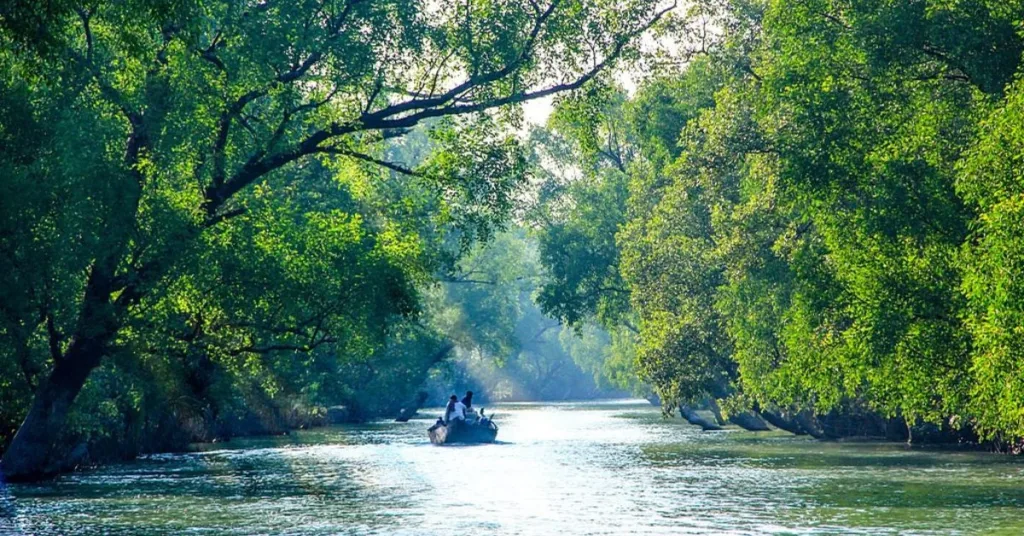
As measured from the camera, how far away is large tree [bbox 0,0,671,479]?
1201 inches

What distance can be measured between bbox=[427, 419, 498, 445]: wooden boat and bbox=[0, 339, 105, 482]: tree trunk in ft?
72.6

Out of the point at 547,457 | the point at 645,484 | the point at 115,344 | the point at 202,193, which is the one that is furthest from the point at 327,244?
the point at 547,457

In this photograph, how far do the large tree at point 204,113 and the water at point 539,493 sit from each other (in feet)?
15.6

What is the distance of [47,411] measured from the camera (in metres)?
33.2

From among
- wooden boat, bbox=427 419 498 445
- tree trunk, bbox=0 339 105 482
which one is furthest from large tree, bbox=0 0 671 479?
wooden boat, bbox=427 419 498 445

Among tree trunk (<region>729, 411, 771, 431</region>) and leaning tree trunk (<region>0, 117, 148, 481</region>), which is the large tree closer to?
leaning tree trunk (<region>0, 117, 148, 481</region>)

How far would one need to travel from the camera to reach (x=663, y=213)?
5503cm

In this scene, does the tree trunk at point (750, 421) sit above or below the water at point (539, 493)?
above

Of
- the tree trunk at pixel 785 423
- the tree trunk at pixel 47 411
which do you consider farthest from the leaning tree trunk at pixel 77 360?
the tree trunk at pixel 785 423

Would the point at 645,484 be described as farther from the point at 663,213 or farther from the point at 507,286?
the point at 507,286

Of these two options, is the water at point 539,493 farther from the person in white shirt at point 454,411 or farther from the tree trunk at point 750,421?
the tree trunk at point 750,421

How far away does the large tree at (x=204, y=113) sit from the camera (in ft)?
100

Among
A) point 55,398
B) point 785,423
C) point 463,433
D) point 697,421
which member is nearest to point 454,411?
point 463,433

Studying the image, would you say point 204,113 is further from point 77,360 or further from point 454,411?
point 454,411
